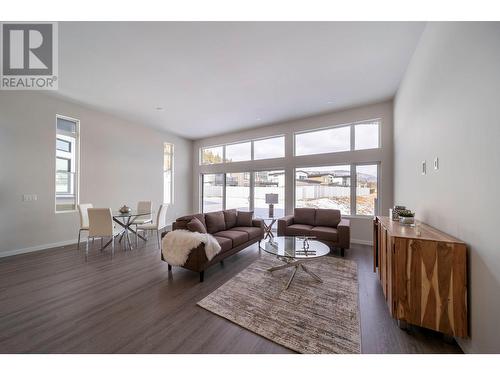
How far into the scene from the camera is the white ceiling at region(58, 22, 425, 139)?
2277mm

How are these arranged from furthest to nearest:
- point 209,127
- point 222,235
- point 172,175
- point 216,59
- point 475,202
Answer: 1. point 172,175
2. point 209,127
3. point 222,235
4. point 216,59
5. point 475,202

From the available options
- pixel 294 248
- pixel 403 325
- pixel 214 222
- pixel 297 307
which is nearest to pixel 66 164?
Answer: pixel 214 222

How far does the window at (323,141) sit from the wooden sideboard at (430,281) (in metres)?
3.42

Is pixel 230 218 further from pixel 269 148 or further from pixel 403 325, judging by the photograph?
pixel 403 325

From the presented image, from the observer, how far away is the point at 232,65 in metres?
2.92

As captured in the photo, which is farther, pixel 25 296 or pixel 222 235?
pixel 222 235

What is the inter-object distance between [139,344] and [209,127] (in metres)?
5.39

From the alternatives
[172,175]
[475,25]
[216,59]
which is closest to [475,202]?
[475,25]

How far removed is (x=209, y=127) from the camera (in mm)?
5887

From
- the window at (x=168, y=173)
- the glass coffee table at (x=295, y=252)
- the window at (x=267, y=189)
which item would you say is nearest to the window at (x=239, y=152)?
the window at (x=267, y=189)

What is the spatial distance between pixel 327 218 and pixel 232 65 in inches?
140

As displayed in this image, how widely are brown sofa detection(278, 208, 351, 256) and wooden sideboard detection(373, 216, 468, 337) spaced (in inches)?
74.8

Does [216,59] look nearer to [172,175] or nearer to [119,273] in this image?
[119,273]

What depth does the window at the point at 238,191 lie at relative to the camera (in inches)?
249
